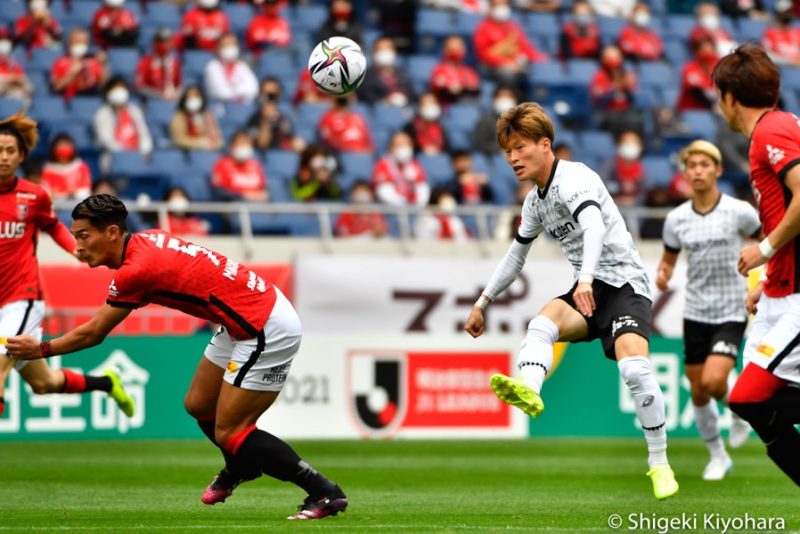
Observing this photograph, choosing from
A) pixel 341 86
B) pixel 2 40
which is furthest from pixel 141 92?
pixel 341 86

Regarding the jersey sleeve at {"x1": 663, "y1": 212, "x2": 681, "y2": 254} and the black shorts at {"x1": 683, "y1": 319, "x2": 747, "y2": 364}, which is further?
the jersey sleeve at {"x1": 663, "y1": 212, "x2": 681, "y2": 254}

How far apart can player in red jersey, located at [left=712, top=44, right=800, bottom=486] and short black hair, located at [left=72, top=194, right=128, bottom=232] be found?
317cm

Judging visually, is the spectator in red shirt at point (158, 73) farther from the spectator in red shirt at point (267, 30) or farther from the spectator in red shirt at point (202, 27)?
the spectator in red shirt at point (267, 30)

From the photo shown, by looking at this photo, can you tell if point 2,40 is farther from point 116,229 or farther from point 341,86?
point 116,229

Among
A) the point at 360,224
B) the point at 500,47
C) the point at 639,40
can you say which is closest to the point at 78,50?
the point at 360,224

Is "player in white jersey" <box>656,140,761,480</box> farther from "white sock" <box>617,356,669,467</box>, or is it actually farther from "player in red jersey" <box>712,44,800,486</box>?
"player in red jersey" <box>712,44,800,486</box>

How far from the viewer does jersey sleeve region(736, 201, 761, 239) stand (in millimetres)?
11539

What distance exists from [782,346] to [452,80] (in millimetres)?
15192

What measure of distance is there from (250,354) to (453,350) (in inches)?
362

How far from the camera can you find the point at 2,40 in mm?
18781

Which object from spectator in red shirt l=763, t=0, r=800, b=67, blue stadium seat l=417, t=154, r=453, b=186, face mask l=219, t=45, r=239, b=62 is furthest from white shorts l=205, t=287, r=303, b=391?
spectator in red shirt l=763, t=0, r=800, b=67

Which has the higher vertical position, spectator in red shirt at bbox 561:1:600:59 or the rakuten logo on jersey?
spectator in red shirt at bbox 561:1:600:59

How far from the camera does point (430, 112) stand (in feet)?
68.0

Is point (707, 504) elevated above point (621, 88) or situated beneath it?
situated beneath
